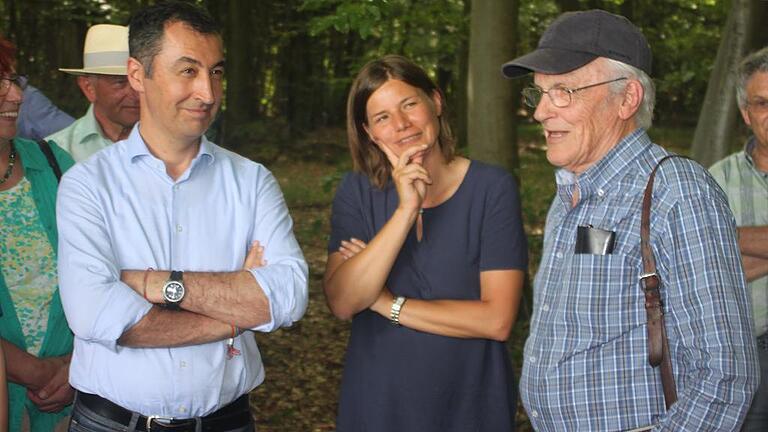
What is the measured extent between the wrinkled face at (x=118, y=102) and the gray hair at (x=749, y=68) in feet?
10.0

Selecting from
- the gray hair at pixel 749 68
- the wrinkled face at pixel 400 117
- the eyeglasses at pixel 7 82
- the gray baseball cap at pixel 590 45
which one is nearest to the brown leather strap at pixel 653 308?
the gray baseball cap at pixel 590 45

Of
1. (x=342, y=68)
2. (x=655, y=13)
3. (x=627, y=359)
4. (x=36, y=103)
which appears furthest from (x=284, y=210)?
(x=342, y=68)

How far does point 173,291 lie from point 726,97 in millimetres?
4925

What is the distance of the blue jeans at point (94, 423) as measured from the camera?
305cm

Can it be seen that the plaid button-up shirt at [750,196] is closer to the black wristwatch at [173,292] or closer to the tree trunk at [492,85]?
the black wristwatch at [173,292]

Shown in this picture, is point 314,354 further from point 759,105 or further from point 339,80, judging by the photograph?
point 339,80

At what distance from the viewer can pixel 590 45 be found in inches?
108

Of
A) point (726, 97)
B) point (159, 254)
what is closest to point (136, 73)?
point (159, 254)

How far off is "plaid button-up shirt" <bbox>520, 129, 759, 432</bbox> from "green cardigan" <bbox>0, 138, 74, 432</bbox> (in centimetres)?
191

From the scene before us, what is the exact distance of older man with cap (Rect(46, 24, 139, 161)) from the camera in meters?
4.81

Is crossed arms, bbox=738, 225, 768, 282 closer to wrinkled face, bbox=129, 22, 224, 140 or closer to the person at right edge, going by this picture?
the person at right edge

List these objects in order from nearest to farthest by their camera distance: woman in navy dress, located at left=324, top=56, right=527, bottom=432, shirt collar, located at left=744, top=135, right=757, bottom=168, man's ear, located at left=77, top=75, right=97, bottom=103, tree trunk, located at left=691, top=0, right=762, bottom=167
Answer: woman in navy dress, located at left=324, top=56, right=527, bottom=432 < shirt collar, located at left=744, top=135, right=757, bottom=168 < man's ear, located at left=77, top=75, right=97, bottom=103 < tree trunk, located at left=691, top=0, right=762, bottom=167

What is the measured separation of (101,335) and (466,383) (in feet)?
4.55

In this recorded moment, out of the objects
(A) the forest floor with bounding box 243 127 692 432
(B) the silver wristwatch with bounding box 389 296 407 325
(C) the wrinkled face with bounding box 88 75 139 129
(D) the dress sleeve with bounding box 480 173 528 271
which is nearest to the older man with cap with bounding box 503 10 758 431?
(D) the dress sleeve with bounding box 480 173 528 271
